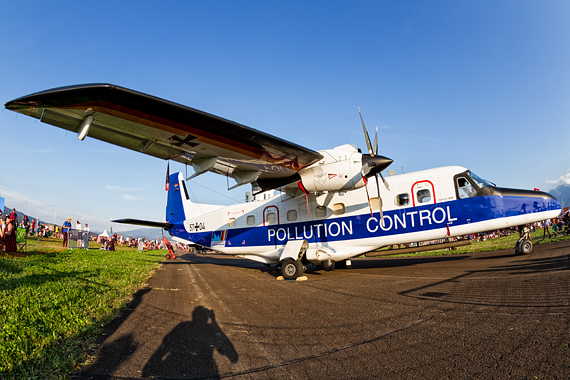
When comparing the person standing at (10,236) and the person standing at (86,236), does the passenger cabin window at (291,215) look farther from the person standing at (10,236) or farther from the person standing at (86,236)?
the person standing at (86,236)

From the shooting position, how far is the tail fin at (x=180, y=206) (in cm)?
1580

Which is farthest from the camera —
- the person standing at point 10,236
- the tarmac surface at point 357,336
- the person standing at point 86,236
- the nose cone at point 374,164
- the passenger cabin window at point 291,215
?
the person standing at point 86,236

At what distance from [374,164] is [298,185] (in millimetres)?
2611

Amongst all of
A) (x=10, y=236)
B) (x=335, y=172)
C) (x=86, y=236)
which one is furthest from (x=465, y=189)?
(x=86, y=236)

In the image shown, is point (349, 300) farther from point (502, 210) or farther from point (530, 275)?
point (502, 210)

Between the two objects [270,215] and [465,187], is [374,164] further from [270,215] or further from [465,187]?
[270,215]

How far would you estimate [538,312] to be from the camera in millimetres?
3543

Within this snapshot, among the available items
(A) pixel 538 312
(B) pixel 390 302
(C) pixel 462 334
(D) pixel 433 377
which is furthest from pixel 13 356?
(A) pixel 538 312

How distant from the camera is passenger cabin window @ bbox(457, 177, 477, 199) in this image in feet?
30.3

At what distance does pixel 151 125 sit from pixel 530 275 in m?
9.29

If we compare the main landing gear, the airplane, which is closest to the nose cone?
the airplane

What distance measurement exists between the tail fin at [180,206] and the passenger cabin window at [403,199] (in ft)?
33.2


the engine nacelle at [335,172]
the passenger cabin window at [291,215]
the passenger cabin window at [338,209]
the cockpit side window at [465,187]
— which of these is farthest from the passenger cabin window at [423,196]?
the passenger cabin window at [291,215]

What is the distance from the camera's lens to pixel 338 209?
1055 cm
